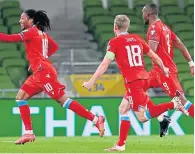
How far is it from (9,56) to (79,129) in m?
5.14

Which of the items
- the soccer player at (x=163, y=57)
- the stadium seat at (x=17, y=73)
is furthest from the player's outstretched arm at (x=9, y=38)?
the stadium seat at (x=17, y=73)

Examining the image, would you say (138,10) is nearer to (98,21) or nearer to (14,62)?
(98,21)

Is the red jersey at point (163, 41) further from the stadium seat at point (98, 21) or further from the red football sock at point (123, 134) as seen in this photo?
the stadium seat at point (98, 21)

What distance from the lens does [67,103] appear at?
13.2 metres

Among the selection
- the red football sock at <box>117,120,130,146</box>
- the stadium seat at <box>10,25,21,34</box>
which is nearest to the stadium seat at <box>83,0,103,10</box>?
the stadium seat at <box>10,25,21,34</box>

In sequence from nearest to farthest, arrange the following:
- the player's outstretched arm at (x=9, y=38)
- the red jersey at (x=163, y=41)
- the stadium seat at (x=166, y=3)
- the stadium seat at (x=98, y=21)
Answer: the player's outstretched arm at (x=9, y=38) < the red jersey at (x=163, y=41) < the stadium seat at (x=98, y=21) < the stadium seat at (x=166, y=3)

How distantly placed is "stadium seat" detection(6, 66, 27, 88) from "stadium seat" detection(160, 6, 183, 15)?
6072 millimetres

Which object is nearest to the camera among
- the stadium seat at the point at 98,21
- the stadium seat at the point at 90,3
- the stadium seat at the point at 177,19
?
the stadium seat at the point at 98,21

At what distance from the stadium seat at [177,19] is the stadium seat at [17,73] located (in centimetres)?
575

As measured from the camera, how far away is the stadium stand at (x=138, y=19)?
23.9m

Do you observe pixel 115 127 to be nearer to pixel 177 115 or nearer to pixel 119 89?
pixel 177 115

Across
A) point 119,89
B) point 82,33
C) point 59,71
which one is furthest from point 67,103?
point 82,33

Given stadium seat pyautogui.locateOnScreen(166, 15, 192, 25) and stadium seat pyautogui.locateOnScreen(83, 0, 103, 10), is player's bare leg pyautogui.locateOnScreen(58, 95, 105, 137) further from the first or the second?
stadium seat pyautogui.locateOnScreen(166, 15, 192, 25)

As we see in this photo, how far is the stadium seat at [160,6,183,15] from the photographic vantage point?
25.9 m
